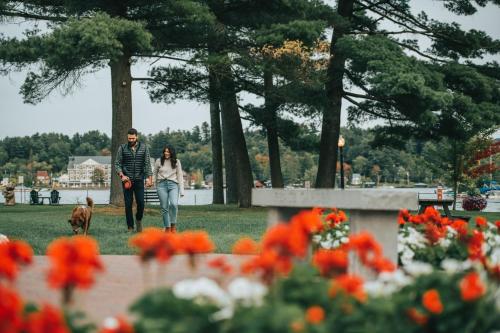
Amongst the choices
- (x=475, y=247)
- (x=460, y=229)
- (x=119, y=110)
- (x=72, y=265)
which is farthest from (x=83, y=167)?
(x=72, y=265)

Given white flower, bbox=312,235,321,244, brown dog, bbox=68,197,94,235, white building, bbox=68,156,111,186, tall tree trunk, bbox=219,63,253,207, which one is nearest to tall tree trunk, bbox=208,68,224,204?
tall tree trunk, bbox=219,63,253,207

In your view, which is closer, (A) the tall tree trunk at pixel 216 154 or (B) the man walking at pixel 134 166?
(B) the man walking at pixel 134 166

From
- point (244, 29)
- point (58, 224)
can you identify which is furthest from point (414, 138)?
point (58, 224)

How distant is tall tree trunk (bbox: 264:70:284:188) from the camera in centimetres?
2589

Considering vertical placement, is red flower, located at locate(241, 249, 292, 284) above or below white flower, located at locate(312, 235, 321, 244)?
above

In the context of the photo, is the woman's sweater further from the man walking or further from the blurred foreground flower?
the blurred foreground flower

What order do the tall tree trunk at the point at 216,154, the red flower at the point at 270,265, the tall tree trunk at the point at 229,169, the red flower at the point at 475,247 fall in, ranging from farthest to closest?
the tall tree trunk at the point at 216,154
the tall tree trunk at the point at 229,169
the red flower at the point at 475,247
the red flower at the point at 270,265

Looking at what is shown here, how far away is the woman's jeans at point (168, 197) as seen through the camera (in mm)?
13688

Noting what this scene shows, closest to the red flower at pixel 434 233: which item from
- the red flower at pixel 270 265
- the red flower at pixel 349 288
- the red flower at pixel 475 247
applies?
the red flower at pixel 475 247

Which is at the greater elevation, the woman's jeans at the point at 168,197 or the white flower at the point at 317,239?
the woman's jeans at the point at 168,197

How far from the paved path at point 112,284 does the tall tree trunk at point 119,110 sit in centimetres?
1464

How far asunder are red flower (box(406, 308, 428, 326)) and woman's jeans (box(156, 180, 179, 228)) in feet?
33.0

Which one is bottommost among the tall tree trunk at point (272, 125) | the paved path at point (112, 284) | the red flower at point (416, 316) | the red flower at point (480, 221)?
the paved path at point (112, 284)

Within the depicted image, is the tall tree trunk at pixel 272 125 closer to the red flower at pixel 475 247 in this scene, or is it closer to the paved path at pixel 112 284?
the paved path at pixel 112 284
